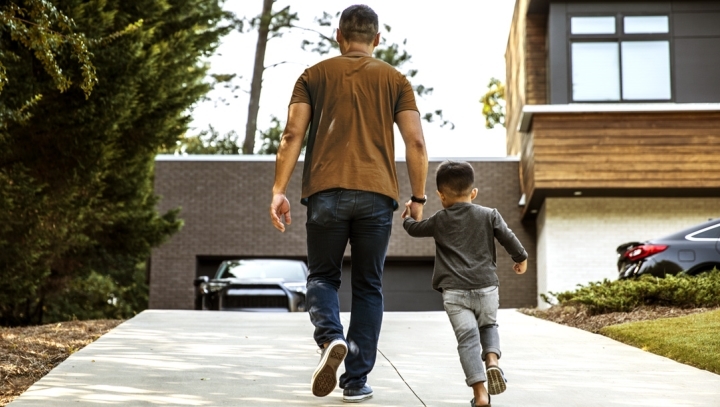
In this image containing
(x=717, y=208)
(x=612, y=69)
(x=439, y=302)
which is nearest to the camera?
(x=612, y=69)

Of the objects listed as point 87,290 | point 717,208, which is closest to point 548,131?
point 717,208

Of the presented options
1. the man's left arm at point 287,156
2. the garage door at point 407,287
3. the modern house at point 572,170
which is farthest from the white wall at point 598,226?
the man's left arm at point 287,156

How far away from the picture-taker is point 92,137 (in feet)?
45.0

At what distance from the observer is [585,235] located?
2138cm

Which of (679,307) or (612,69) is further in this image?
(612,69)

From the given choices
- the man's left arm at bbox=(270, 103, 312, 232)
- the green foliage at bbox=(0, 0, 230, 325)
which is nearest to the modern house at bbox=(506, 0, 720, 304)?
the green foliage at bbox=(0, 0, 230, 325)

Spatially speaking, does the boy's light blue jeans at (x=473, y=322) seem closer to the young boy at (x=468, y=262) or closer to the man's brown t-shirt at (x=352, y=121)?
the young boy at (x=468, y=262)

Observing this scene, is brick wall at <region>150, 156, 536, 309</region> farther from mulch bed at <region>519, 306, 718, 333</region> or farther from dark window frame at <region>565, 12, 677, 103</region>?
mulch bed at <region>519, 306, 718, 333</region>

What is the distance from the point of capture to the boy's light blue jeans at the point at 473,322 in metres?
5.39

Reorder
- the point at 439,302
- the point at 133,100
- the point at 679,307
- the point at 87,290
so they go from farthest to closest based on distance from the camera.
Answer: the point at 87,290 < the point at 439,302 < the point at 133,100 < the point at 679,307

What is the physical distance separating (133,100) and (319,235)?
390 inches

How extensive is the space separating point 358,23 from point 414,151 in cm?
77

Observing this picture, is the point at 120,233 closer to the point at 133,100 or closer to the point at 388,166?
the point at 133,100

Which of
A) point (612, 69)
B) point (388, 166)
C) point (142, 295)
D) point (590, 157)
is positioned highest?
point (612, 69)
